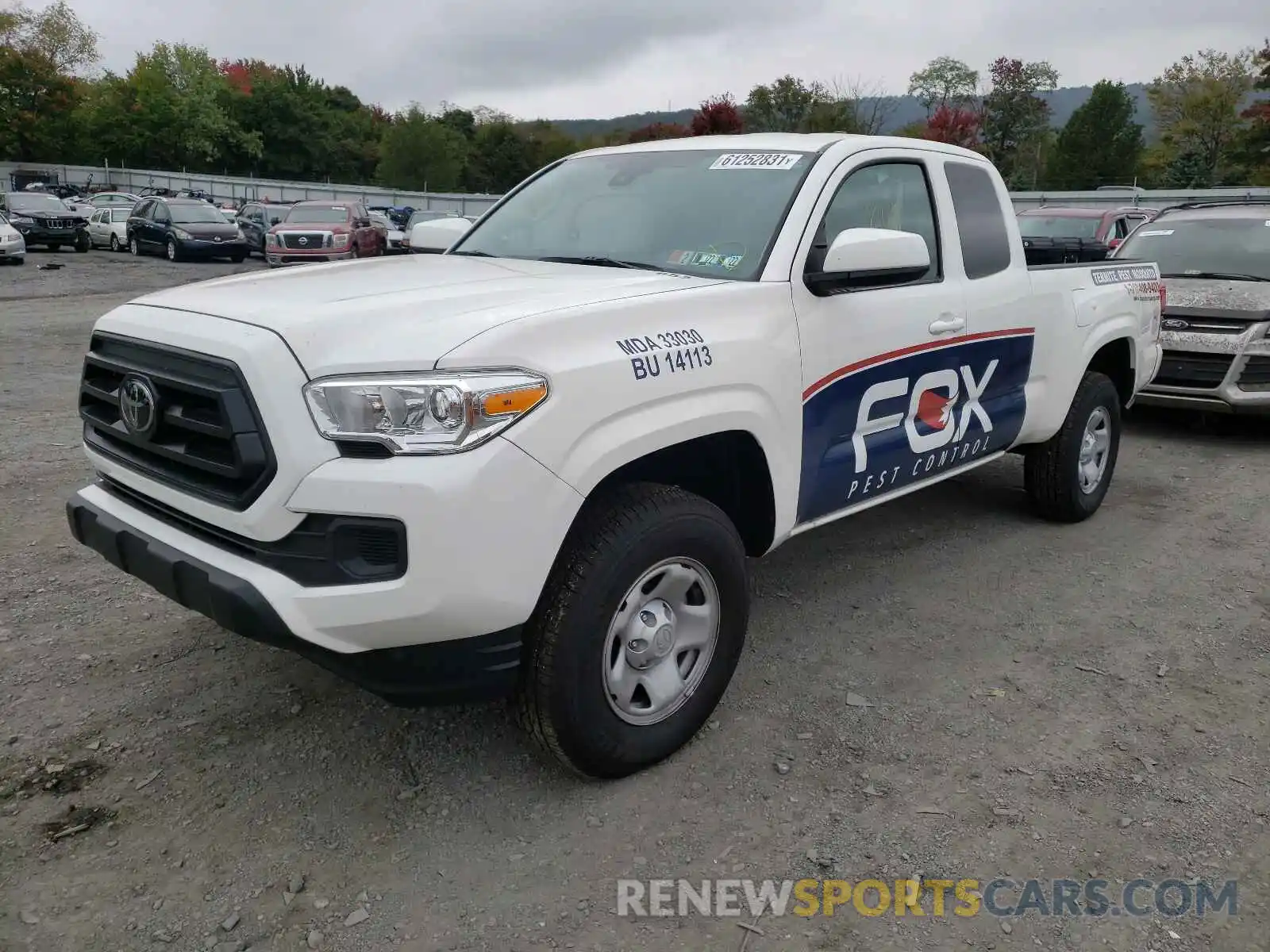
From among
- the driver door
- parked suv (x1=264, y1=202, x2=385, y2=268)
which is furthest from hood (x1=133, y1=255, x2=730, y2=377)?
parked suv (x1=264, y1=202, x2=385, y2=268)

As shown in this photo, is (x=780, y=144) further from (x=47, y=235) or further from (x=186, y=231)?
(x=47, y=235)

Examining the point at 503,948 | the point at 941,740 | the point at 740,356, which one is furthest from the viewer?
the point at 941,740

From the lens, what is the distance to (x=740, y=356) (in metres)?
3.10

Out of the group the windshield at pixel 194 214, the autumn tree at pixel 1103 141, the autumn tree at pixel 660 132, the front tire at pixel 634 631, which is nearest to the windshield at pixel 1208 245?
the front tire at pixel 634 631

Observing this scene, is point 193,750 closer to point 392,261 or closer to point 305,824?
point 305,824

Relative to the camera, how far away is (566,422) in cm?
259

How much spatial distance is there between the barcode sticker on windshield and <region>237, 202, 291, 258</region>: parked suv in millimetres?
24272

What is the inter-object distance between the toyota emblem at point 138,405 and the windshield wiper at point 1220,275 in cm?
764

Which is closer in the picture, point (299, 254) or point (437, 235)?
point (437, 235)

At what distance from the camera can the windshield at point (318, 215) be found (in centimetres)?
2194

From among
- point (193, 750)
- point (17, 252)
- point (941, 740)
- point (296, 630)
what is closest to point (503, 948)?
point (296, 630)

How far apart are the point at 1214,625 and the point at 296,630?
3749 millimetres

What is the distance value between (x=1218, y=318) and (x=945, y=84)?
6941cm

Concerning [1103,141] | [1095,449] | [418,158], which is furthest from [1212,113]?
[1095,449]
